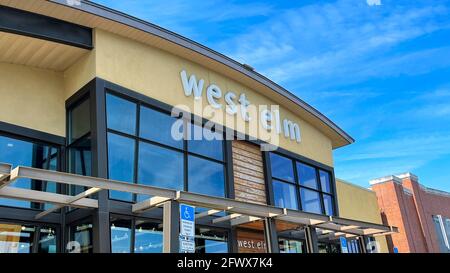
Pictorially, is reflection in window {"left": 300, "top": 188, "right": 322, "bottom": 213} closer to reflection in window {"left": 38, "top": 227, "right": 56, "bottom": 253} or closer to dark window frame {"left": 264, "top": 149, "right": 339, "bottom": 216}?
dark window frame {"left": 264, "top": 149, "right": 339, "bottom": 216}

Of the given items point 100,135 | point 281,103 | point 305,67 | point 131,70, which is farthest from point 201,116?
point 305,67

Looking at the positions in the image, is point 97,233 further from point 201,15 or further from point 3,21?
point 201,15

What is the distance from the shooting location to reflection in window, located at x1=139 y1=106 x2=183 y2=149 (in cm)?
958

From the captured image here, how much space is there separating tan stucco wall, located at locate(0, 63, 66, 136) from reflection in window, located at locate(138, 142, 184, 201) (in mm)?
1908

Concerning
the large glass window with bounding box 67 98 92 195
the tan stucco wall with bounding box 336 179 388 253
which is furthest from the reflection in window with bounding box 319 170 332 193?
the large glass window with bounding box 67 98 92 195

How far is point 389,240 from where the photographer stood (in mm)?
19500

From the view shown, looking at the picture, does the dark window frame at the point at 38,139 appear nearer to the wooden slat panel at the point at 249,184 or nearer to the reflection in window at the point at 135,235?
the reflection in window at the point at 135,235

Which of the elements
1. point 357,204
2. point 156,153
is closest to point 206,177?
point 156,153

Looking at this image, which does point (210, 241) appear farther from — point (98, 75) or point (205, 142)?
point (98, 75)

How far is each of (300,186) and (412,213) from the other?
14584 mm

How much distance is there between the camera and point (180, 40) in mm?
10547
